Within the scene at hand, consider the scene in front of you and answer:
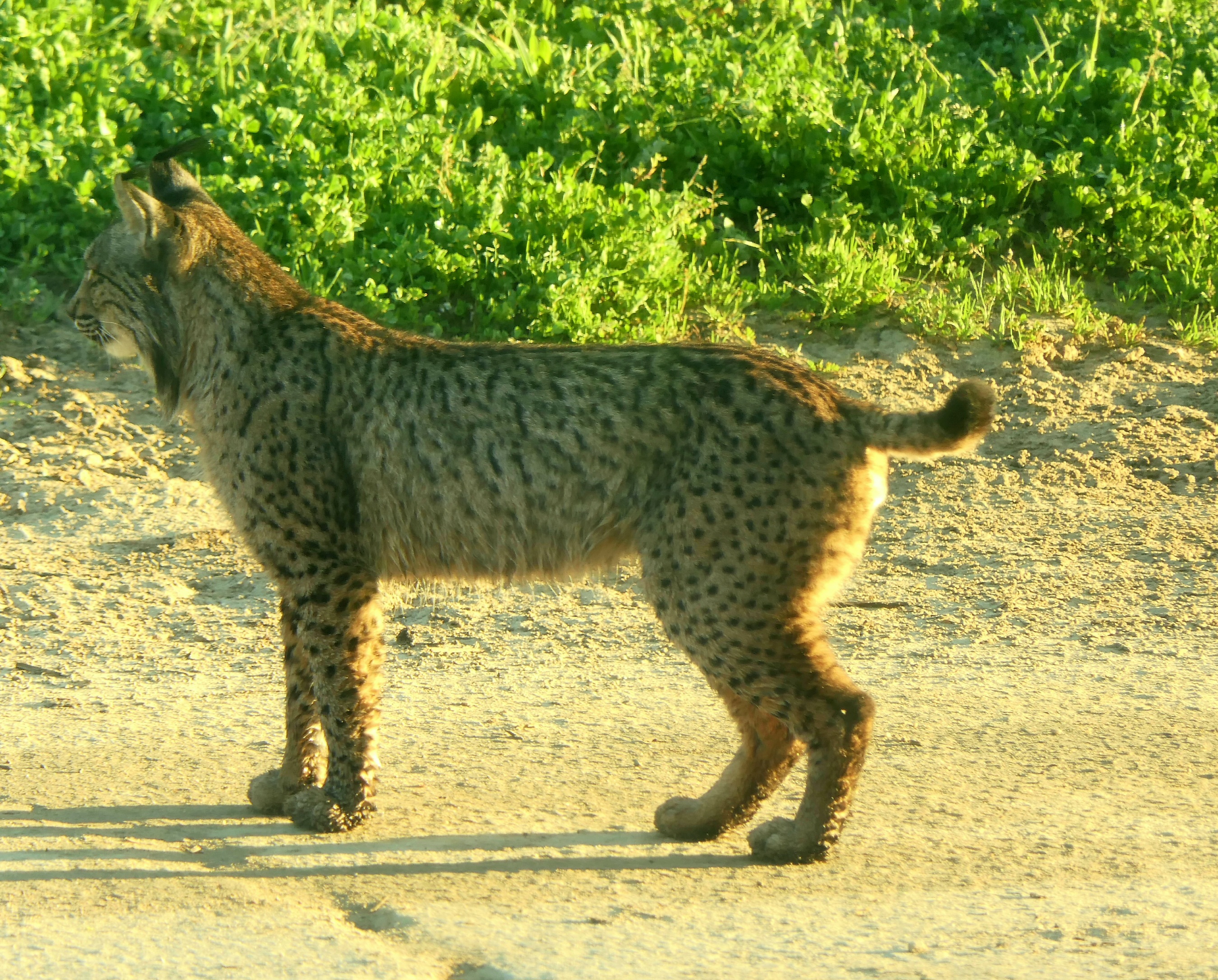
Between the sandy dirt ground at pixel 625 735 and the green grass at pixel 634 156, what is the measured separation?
2.10ft

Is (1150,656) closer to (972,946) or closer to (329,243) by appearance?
(972,946)

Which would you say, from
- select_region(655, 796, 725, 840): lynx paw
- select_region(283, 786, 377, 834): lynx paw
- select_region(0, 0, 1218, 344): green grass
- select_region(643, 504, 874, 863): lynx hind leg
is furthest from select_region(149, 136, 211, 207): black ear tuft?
select_region(655, 796, 725, 840): lynx paw

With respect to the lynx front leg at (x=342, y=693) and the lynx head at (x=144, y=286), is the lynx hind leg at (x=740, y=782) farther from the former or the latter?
the lynx head at (x=144, y=286)

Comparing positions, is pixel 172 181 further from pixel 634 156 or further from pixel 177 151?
pixel 634 156

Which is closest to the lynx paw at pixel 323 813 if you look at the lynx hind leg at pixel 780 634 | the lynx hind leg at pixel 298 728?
the lynx hind leg at pixel 298 728

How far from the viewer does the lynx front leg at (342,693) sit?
4.88m

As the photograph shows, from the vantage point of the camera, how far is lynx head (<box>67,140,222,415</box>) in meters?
5.36

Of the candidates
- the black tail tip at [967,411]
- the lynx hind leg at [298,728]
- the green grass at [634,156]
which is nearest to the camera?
the black tail tip at [967,411]

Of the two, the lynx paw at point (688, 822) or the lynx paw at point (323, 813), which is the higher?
the lynx paw at point (688, 822)

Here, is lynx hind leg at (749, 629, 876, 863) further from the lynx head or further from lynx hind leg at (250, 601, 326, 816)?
the lynx head

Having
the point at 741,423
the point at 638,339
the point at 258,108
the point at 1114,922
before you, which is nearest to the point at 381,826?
the point at 741,423

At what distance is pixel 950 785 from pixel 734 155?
502 centimetres

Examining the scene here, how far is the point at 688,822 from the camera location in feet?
15.8

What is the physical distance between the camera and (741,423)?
4664 mm
